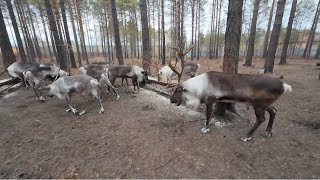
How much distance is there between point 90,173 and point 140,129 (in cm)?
162

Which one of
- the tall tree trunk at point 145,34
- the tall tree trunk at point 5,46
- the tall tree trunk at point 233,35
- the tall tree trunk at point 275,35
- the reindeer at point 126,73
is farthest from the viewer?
the tall tree trunk at point 275,35

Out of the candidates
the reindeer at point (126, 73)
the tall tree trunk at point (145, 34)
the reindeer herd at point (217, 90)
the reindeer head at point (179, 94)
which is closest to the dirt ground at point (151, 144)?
the reindeer herd at point (217, 90)

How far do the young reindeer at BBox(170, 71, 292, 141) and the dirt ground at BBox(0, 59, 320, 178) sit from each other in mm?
506

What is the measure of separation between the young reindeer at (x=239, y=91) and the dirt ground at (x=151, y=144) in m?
0.51

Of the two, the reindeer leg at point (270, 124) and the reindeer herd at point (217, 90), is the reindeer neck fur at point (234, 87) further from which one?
the reindeer leg at point (270, 124)

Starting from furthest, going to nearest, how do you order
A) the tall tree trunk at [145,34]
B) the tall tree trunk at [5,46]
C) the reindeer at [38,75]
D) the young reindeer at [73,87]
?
the tall tree trunk at [5,46]
the tall tree trunk at [145,34]
the reindeer at [38,75]
the young reindeer at [73,87]

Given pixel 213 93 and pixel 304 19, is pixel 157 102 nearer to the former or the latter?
pixel 213 93

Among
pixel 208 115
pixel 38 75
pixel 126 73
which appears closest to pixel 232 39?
pixel 208 115

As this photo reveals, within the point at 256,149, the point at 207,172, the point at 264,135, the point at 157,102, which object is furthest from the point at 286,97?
the point at 207,172

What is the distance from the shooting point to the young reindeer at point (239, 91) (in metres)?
3.39

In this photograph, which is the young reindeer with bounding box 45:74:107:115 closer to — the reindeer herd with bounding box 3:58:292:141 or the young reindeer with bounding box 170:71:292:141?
the reindeer herd with bounding box 3:58:292:141

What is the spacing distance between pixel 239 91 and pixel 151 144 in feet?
7.27

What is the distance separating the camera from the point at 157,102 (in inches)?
242

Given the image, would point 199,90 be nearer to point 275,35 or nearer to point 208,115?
point 208,115
